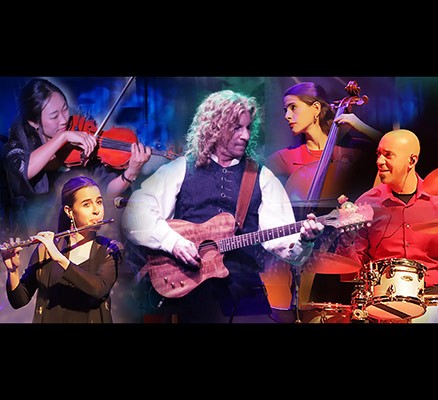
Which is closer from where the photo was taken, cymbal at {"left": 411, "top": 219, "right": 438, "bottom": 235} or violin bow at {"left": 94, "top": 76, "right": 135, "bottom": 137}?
cymbal at {"left": 411, "top": 219, "right": 438, "bottom": 235}

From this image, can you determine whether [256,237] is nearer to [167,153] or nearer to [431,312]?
[167,153]

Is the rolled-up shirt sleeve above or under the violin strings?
under

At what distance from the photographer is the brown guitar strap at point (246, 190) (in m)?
4.47

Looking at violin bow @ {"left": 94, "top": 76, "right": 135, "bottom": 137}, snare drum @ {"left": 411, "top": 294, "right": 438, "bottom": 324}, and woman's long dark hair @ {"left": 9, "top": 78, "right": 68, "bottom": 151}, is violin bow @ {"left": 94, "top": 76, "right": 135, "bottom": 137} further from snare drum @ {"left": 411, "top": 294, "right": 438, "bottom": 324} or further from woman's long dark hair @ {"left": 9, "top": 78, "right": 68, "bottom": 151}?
snare drum @ {"left": 411, "top": 294, "right": 438, "bottom": 324}

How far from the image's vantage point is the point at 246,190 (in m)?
4.51

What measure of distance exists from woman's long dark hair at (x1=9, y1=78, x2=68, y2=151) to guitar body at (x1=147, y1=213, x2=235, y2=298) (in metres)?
1.01

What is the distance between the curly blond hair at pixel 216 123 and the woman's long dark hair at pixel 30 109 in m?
0.82

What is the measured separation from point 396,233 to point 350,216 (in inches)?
11.0

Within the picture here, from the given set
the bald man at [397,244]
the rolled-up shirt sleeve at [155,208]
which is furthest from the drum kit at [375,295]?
the rolled-up shirt sleeve at [155,208]

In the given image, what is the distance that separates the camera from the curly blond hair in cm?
456

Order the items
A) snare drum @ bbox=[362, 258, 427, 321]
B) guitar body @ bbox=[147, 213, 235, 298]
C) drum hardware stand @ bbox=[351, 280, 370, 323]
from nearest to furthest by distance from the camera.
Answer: snare drum @ bbox=[362, 258, 427, 321] → drum hardware stand @ bbox=[351, 280, 370, 323] → guitar body @ bbox=[147, 213, 235, 298]

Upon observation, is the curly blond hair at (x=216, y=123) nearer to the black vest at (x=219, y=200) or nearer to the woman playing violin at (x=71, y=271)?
the black vest at (x=219, y=200)

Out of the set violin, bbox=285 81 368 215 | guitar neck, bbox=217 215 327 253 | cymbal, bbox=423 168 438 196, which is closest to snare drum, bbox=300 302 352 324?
guitar neck, bbox=217 215 327 253

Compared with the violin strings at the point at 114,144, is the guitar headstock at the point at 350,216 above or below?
below
